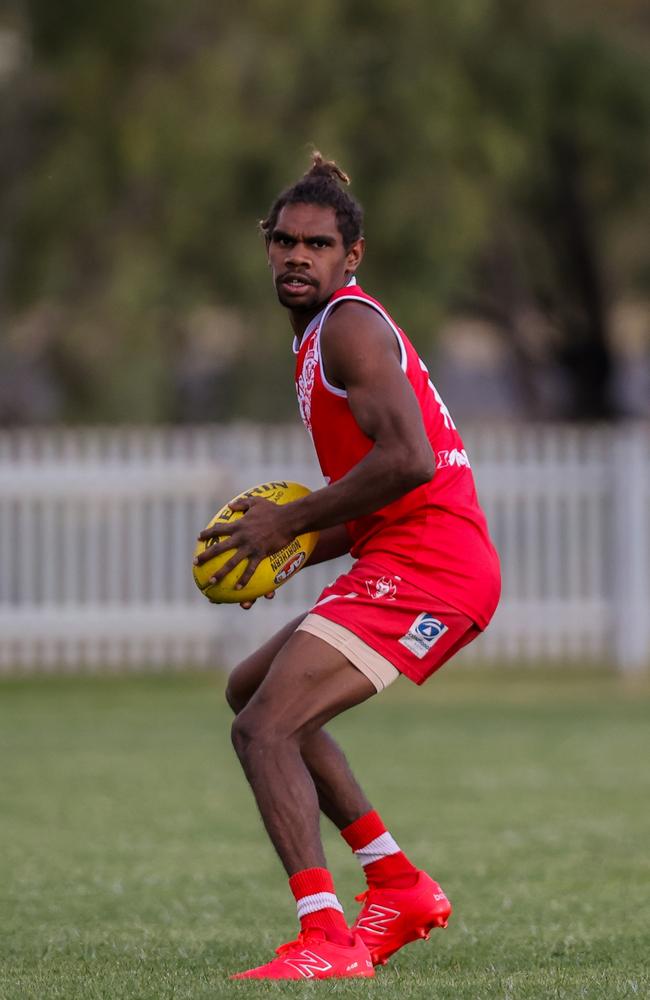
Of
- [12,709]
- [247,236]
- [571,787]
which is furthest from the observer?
[247,236]

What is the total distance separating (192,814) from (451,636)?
4.07 m

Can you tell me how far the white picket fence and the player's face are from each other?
9.63 m

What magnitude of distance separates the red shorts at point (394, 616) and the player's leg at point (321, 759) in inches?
10.3

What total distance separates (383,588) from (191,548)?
1029 centimetres

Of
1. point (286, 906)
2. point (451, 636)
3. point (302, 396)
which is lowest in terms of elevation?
point (286, 906)

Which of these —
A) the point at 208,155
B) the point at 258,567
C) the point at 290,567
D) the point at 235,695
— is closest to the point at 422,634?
the point at 290,567

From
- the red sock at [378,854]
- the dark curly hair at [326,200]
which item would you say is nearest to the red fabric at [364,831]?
the red sock at [378,854]

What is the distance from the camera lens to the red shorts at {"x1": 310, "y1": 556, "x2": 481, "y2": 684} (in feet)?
17.0

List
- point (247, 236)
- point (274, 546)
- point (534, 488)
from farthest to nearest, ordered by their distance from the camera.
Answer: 1. point (247, 236)
2. point (534, 488)
3. point (274, 546)

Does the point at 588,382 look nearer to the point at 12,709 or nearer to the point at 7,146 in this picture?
the point at 7,146

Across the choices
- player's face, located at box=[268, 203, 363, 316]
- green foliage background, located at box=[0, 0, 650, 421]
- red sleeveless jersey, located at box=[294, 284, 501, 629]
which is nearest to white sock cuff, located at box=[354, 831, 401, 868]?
red sleeveless jersey, located at box=[294, 284, 501, 629]

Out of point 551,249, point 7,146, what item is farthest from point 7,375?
point 551,249

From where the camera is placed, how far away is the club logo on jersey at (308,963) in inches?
195

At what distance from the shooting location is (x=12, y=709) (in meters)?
13.9
